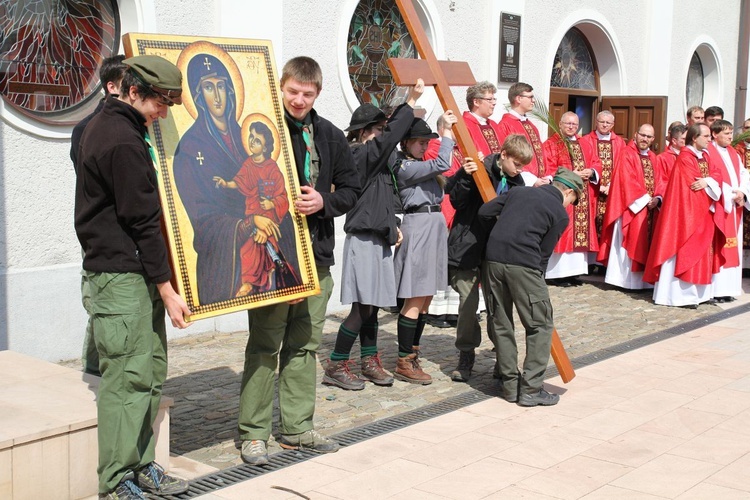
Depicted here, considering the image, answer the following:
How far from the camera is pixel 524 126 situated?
9.90 m

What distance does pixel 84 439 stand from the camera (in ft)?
13.0

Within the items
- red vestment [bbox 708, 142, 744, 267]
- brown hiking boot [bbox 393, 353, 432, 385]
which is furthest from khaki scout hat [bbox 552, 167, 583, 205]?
red vestment [bbox 708, 142, 744, 267]

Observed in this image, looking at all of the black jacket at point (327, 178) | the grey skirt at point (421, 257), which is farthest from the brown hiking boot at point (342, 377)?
the black jacket at point (327, 178)

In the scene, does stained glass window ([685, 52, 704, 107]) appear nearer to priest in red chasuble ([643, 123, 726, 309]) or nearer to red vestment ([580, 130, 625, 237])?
red vestment ([580, 130, 625, 237])

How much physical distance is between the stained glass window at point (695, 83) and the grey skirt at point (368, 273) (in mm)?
11541

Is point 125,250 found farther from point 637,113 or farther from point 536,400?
point 637,113

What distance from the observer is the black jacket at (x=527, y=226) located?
5.62 metres

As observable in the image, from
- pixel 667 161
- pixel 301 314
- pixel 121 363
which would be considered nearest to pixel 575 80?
pixel 667 161

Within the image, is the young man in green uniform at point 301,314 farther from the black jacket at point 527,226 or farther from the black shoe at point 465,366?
the black shoe at point 465,366

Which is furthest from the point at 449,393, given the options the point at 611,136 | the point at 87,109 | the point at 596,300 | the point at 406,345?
the point at 611,136

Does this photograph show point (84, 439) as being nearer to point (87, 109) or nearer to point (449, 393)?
point (449, 393)

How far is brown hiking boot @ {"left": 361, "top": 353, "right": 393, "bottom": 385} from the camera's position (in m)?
6.10

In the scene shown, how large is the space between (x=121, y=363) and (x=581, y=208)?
26.0 feet

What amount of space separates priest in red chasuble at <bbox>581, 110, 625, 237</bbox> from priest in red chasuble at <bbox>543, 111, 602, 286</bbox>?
65 mm
